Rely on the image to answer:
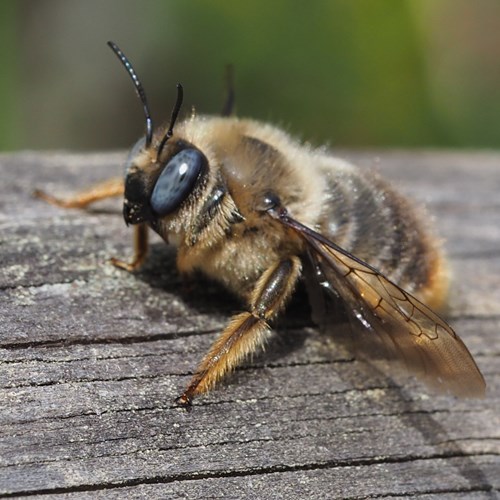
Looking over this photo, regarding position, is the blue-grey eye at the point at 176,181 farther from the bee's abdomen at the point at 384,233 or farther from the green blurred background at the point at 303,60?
the green blurred background at the point at 303,60

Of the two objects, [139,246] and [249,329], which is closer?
[249,329]

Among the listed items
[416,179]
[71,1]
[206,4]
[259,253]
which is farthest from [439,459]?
[71,1]

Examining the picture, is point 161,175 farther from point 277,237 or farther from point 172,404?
point 172,404

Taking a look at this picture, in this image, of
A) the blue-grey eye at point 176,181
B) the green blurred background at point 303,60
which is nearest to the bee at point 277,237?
the blue-grey eye at point 176,181

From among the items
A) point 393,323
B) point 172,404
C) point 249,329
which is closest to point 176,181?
point 249,329

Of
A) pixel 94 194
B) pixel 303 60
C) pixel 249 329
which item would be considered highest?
pixel 303 60
